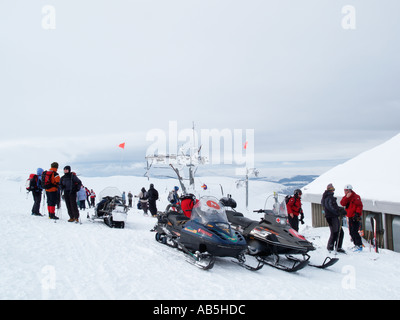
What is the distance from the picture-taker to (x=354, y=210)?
8531mm

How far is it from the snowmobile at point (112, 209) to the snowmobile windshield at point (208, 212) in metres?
4.71

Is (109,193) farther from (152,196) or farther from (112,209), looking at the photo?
(152,196)

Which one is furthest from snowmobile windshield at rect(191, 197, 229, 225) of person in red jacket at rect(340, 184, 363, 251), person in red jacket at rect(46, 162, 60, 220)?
person in red jacket at rect(46, 162, 60, 220)

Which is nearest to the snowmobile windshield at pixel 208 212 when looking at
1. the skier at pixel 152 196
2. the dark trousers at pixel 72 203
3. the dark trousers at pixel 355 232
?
the dark trousers at pixel 355 232

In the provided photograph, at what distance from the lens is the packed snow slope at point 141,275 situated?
4.12m

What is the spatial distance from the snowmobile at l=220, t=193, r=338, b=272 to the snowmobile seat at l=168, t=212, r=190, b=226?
1300mm

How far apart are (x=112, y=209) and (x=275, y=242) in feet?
20.0

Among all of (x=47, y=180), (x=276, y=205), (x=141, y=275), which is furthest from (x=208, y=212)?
(x=47, y=180)

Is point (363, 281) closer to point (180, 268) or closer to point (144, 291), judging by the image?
point (180, 268)

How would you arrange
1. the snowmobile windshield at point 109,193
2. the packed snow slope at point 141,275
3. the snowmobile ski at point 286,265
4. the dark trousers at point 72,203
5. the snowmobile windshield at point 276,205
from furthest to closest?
the snowmobile windshield at point 109,193 < the dark trousers at point 72,203 < the snowmobile windshield at point 276,205 < the snowmobile ski at point 286,265 < the packed snow slope at point 141,275

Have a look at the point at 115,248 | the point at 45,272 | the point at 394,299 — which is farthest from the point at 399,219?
the point at 45,272

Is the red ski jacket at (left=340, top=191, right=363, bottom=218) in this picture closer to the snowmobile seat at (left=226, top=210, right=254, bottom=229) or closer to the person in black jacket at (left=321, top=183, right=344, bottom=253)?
the person in black jacket at (left=321, top=183, right=344, bottom=253)

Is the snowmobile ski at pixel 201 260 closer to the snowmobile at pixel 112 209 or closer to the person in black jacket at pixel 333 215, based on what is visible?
the person in black jacket at pixel 333 215

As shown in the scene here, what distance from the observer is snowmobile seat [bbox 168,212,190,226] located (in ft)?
23.1
